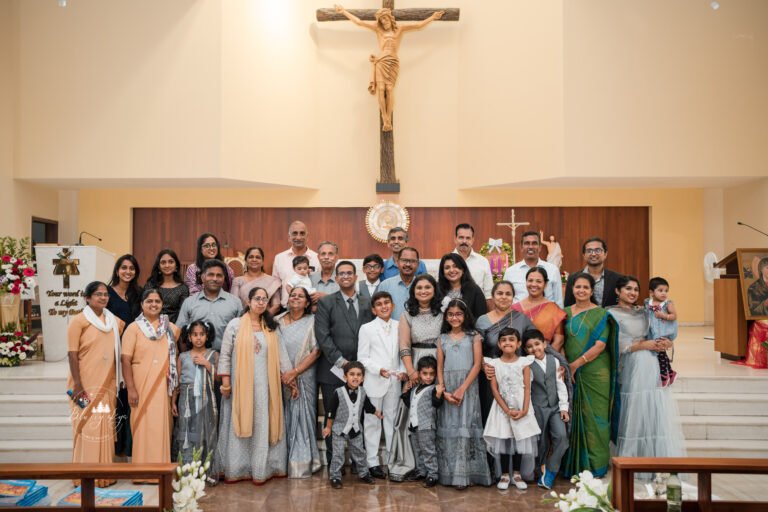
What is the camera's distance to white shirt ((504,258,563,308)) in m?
5.05

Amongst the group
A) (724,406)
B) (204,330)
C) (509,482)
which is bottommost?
(509,482)

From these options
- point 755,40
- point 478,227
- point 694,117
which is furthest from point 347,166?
point 755,40

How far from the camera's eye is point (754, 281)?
21.0 ft

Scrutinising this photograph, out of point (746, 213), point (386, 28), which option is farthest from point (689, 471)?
point (386, 28)

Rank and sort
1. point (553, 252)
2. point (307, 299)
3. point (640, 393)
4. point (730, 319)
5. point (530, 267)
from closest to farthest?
point (640, 393) < point (307, 299) < point (530, 267) < point (730, 319) < point (553, 252)

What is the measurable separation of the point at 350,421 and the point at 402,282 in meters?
1.05

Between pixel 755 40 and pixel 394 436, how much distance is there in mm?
7215

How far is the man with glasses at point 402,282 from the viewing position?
4.66m

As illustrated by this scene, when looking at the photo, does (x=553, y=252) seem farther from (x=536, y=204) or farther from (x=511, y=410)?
(x=511, y=410)

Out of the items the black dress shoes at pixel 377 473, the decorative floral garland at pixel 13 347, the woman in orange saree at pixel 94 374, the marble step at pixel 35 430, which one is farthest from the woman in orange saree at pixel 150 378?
the decorative floral garland at pixel 13 347

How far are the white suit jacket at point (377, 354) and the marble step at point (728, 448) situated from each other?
2458 millimetres

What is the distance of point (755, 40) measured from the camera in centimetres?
830

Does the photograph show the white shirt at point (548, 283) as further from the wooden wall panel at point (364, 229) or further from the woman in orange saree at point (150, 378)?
the wooden wall panel at point (364, 229)

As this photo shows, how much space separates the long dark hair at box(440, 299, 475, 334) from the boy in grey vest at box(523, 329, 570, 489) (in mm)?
366
